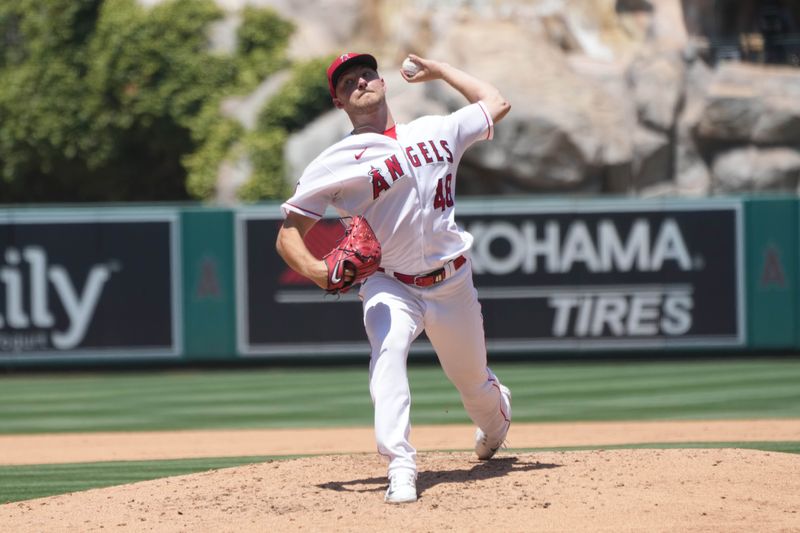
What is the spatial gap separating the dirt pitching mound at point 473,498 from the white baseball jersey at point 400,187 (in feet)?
3.49

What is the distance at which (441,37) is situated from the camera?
2273cm

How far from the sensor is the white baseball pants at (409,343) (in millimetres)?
5656

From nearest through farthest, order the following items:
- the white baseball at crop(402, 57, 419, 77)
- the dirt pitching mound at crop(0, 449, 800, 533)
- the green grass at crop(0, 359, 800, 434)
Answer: the dirt pitching mound at crop(0, 449, 800, 533) → the white baseball at crop(402, 57, 419, 77) → the green grass at crop(0, 359, 800, 434)

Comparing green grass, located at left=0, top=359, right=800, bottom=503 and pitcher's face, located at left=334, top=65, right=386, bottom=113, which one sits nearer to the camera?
pitcher's face, located at left=334, top=65, right=386, bottom=113

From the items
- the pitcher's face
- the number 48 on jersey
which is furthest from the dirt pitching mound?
the pitcher's face

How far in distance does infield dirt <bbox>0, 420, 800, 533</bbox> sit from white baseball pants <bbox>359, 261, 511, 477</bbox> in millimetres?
312

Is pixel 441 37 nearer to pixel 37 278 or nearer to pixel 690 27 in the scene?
pixel 690 27

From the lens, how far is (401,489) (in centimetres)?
553

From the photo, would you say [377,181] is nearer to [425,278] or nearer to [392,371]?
[425,278]

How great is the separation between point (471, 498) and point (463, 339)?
0.78 metres

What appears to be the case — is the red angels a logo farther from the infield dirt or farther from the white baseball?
the infield dirt

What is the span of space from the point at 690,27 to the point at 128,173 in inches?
456

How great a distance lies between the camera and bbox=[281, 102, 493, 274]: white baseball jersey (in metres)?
5.73

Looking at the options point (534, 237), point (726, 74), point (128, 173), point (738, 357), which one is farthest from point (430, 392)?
point (128, 173)
